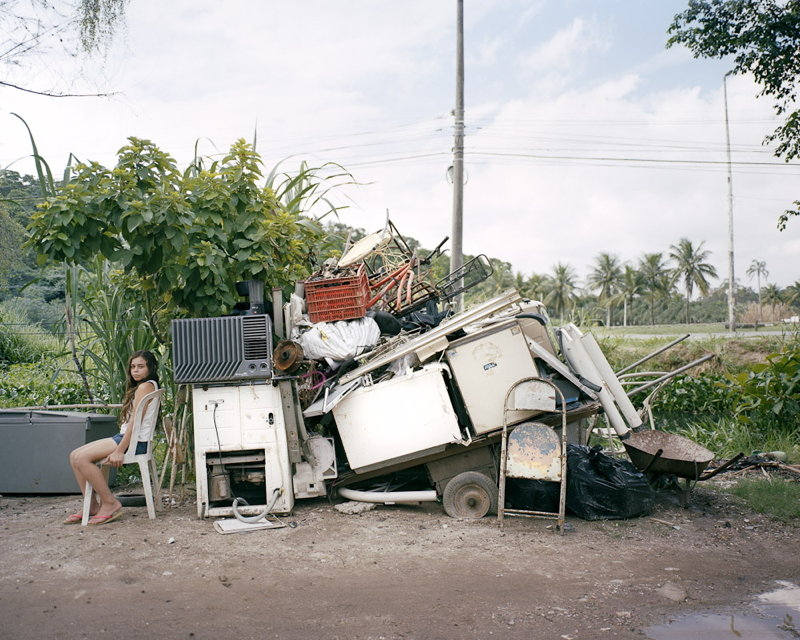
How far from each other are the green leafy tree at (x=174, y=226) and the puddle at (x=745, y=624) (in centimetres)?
428

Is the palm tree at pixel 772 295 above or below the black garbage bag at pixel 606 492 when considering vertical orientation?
above

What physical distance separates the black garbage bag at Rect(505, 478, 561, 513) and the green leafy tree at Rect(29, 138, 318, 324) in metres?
3.02

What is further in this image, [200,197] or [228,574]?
[200,197]

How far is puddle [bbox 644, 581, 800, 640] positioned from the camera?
3699 mm

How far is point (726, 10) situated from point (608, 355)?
637 cm

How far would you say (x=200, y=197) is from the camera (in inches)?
249

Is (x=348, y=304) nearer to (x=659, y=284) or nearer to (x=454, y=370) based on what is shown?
(x=454, y=370)

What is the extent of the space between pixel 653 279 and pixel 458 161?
51.7 metres

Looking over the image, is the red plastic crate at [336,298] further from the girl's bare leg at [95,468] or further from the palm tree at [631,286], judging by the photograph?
the palm tree at [631,286]

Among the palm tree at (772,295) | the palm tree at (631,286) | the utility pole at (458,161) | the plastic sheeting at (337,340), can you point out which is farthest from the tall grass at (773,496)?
the palm tree at (772,295)

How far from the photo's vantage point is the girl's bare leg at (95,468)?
5648 millimetres

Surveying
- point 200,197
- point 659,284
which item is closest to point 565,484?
point 200,197

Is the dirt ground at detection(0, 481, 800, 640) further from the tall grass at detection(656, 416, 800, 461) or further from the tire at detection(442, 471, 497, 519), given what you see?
the tall grass at detection(656, 416, 800, 461)

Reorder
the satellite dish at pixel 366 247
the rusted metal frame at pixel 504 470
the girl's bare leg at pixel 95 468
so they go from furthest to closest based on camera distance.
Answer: the satellite dish at pixel 366 247 → the girl's bare leg at pixel 95 468 → the rusted metal frame at pixel 504 470
